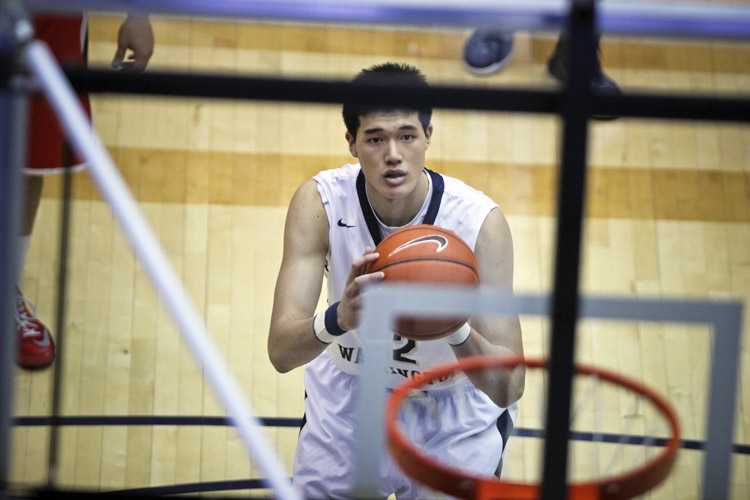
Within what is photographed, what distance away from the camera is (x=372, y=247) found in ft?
6.54

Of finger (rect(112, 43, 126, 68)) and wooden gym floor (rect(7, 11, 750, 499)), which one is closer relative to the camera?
finger (rect(112, 43, 126, 68))

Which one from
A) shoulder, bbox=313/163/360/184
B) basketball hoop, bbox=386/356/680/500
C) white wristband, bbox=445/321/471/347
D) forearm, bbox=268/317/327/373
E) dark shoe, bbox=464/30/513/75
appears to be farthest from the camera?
dark shoe, bbox=464/30/513/75

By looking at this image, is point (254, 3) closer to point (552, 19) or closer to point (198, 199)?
point (552, 19)

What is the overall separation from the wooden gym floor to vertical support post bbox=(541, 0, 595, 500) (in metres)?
1.90

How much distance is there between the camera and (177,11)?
918mm

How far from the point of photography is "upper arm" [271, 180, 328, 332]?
198 centimetres

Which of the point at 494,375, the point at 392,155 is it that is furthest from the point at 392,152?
the point at 494,375

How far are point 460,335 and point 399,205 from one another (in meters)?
0.47

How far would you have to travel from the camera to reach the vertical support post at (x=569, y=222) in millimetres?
856

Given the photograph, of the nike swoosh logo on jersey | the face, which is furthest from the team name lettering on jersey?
the nike swoosh logo on jersey

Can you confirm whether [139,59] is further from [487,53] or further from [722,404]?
[722,404]

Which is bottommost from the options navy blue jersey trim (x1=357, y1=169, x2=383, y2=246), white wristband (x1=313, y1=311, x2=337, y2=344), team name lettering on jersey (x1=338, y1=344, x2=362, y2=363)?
team name lettering on jersey (x1=338, y1=344, x2=362, y2=363)

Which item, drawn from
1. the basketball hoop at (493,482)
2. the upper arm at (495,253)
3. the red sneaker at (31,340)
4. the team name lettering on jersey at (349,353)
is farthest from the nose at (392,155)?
the red sneaker at (31,340)

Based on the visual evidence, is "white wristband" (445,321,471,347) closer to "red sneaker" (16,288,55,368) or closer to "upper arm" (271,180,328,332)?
"upper arm" (271,180,328,332)
